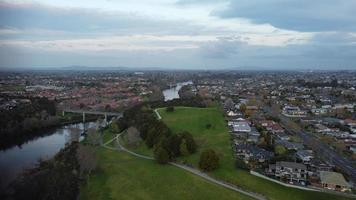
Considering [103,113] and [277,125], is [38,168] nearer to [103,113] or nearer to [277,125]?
[277,125]

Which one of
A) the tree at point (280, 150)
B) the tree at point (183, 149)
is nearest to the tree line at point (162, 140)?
the tree at point (183, 149)

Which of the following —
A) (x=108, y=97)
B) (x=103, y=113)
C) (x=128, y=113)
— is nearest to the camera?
(x=128, y=113)

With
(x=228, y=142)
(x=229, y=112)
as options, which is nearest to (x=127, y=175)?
(x=228, y=142)

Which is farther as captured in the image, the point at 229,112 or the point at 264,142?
the point at 229,112

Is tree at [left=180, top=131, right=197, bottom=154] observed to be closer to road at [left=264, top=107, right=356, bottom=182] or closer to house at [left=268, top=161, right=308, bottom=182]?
house at [left=268, top=161, right=308, bottom=182]

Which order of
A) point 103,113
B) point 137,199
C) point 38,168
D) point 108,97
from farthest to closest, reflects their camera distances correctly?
point 108,97
point 103,113
point 38,168
point 137,199

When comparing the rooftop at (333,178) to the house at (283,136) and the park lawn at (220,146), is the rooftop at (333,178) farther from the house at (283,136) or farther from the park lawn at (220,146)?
the house at (283,136)

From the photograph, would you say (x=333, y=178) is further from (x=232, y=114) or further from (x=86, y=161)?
(x=232, y=114)

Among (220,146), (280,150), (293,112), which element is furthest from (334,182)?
(293,112)
